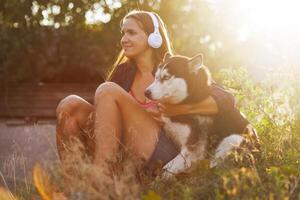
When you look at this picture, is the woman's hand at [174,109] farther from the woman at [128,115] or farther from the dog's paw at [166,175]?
the dog's paw at [166,175]

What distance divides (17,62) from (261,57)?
7.16 metres

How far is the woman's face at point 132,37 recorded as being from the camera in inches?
217

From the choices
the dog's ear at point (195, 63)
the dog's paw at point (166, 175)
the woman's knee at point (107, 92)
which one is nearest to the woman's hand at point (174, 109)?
the dog's ear at point (195, 63)

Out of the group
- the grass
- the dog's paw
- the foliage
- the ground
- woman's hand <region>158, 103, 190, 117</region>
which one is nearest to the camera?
the grass

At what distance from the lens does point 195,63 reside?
4988 mm

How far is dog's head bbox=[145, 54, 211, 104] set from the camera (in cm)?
505

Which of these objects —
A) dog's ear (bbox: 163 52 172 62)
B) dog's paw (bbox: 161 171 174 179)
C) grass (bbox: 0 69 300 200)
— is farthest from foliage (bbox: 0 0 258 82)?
dog's paw (bbox: 161 171 174 179)

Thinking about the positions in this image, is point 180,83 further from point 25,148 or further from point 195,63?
point 25,148

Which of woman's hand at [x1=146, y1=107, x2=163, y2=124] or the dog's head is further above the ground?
the dog's head

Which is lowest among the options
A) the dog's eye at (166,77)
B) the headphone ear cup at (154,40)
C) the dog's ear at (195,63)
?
the dog's eye at (166,77)

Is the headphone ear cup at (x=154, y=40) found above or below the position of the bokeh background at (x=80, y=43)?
above

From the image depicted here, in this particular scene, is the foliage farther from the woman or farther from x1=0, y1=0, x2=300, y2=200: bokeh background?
the woman

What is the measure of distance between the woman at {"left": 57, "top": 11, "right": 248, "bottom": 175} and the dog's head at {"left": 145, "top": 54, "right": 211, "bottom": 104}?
0.07 metres

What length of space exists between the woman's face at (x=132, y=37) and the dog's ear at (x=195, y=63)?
691 mm
